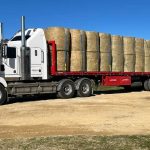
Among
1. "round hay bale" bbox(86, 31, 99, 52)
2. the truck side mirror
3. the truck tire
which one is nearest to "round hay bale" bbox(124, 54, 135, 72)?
"round hay bale" bbox(86, 31, 99, 52)

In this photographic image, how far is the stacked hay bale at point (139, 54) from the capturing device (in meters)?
27.5

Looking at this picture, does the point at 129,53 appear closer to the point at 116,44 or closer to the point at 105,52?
the point at 116,44

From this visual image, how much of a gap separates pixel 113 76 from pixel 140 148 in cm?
1689

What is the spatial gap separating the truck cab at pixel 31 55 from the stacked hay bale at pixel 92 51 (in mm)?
2979

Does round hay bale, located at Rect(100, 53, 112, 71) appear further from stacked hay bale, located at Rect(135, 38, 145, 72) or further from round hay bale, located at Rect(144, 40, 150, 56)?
round hay bale, located at Rect(144, 40, 150, 56)

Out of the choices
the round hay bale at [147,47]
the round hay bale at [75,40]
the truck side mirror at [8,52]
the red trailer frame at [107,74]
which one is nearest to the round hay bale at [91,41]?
the round hay bale at [75,40]

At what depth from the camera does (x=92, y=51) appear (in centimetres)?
2408

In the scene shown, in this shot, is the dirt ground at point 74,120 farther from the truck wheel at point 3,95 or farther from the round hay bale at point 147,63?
the round hay bale at point 147,63

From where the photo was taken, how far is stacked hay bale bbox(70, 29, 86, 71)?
76.0 ft

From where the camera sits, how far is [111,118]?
14.3 meters

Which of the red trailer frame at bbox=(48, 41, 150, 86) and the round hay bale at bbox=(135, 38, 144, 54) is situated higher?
the round hay bale at bbox=(135, 38, 144, 54)

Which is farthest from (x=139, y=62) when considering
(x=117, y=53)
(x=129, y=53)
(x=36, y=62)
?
(x=36, y=62)

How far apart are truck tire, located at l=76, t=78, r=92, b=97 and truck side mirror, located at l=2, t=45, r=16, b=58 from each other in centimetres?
441

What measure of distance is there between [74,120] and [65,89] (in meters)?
9.00
